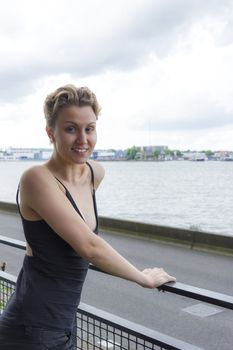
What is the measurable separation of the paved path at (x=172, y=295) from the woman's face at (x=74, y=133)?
4.52 m

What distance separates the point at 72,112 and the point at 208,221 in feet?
83.7

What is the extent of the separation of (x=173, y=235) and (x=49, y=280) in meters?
12.5

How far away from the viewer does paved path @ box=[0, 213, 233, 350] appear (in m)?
6.30

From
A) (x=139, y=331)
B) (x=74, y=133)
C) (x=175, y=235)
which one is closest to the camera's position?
(x=74, y=133)

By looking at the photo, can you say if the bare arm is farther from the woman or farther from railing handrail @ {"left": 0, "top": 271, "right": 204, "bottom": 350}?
railing handrail @ {"left": 0, "top": 271, "right": 204, "bottom": 350}

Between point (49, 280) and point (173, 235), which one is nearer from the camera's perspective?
point (49, 280)

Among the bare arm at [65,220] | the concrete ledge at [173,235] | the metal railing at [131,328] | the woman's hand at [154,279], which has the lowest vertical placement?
the concrete ledge at [173,235]

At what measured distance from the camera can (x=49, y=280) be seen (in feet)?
5.92

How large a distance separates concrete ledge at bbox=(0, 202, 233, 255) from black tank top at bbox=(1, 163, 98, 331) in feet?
36.5

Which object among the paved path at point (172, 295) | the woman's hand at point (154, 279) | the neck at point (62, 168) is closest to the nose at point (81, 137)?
the neck at point (62, 168)

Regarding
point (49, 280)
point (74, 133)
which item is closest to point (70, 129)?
point (74, 133)

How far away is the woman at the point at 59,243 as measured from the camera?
1.72m

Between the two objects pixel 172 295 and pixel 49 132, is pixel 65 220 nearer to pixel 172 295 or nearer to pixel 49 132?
pixel 49 132

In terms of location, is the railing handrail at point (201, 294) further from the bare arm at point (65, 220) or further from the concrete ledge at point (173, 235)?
the concrete ledge at point (173, 235)
